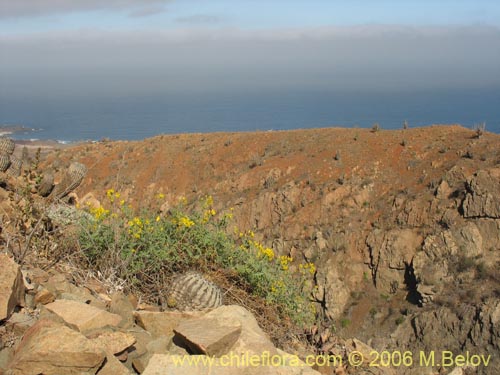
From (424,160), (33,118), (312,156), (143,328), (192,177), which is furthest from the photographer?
(33,118)

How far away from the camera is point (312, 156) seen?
19.7 meters

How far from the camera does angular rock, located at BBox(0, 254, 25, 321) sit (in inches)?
141

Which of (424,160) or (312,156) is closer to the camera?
(424,160)

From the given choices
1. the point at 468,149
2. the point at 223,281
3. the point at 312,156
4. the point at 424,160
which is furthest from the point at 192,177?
the point at 223,281

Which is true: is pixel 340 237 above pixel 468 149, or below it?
below

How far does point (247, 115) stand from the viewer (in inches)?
4279

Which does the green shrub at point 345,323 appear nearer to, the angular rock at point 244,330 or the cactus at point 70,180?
the cactus at point 70,180

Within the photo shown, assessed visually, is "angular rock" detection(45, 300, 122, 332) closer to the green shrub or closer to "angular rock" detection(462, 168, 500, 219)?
the green shrub

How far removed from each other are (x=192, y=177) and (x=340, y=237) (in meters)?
7.38

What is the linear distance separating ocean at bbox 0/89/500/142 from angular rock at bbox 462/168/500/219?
174 feet

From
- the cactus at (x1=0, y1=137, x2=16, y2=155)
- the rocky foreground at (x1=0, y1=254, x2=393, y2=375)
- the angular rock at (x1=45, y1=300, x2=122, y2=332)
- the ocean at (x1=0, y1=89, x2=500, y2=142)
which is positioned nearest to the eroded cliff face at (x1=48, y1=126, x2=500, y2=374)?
the cactus at (x1=0, y1=137, x2=16, y2=155)

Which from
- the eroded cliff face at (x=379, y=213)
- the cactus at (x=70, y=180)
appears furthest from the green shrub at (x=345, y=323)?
the cactus at (x=70, y=180)

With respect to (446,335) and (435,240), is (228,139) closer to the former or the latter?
(435,240)

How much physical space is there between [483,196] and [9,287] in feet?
45.2
